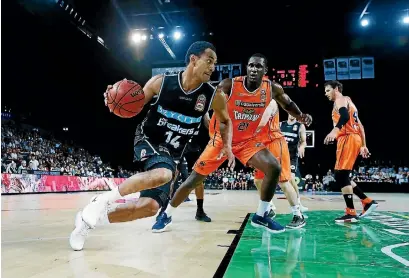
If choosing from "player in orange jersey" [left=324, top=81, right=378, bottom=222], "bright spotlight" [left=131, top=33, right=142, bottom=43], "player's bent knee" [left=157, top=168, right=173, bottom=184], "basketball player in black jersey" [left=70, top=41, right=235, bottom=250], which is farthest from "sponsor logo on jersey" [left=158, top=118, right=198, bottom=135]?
"bright spotlight" [left=131, top=33, right=142, bottom=43]

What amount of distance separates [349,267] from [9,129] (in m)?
19.6

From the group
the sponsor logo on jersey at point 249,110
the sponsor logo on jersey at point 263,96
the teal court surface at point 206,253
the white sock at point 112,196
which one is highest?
the sponsor logo on jersey at point 263,96

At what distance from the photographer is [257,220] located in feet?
13.7

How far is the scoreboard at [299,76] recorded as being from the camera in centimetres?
1908

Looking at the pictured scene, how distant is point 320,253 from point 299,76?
683 inches

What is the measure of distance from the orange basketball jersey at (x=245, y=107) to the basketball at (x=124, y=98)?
1.49 m

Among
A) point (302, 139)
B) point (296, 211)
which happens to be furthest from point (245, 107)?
point (302, 139)

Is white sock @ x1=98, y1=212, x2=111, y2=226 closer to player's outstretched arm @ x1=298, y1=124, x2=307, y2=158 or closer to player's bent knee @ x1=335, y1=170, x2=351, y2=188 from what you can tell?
player's bent knee @ x1=335, y1=170, x2=351, y2=188

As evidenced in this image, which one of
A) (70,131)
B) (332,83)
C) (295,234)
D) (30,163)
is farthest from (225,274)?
(70,131)

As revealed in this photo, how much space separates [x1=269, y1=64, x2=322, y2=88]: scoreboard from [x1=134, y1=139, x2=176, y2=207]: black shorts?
54.3 feet

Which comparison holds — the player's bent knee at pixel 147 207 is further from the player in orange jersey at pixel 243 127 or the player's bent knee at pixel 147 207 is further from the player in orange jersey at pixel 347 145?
the player in orange jersey at pixel 347 145

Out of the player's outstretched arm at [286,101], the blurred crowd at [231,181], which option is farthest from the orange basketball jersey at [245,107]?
the blurred crowd at [231,181]

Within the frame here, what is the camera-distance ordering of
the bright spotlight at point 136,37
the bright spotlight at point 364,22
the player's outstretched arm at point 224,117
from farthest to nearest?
the bright spotlight at point 136,37 → the bright spotlight at point 364,22 → the player's outstretched arm at point 224,117

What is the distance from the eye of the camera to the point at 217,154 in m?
4.33
